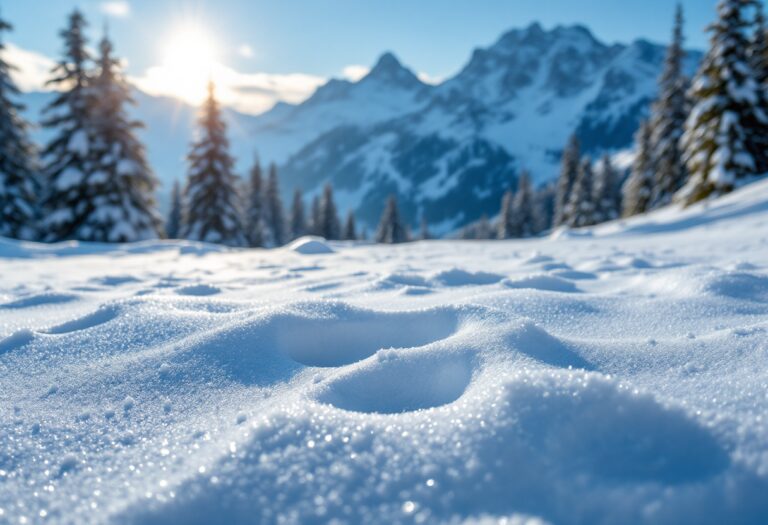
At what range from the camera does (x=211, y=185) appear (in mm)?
21141

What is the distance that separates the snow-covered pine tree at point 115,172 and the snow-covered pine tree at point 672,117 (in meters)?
24.5

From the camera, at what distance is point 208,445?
123cm

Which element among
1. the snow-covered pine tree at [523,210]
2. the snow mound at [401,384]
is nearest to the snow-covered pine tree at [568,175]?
the snow-covered pine tree at [523,210]

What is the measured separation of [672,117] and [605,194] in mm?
7642

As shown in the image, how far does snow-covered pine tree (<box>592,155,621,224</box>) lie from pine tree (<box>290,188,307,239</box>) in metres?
24.3

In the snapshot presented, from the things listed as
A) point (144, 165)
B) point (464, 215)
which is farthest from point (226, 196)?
point (464, 215)

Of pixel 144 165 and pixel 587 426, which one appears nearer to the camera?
pixel 587 426

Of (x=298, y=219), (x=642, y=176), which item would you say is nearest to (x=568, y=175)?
(x=642, y=176)

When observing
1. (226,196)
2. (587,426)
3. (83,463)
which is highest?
(226,196)

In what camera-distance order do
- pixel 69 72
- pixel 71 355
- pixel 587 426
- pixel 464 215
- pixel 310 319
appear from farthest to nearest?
1. pixel 464 215
2. pixel 69 72
3. pixel 310 319
4. pixel 71 355
5. pixel 587 426

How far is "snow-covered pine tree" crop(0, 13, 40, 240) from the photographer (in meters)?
16.3

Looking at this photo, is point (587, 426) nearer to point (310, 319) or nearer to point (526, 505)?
point (526, 505)

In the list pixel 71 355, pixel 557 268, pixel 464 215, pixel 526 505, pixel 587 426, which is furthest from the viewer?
pixel 464 215

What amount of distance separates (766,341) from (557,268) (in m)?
2.50
